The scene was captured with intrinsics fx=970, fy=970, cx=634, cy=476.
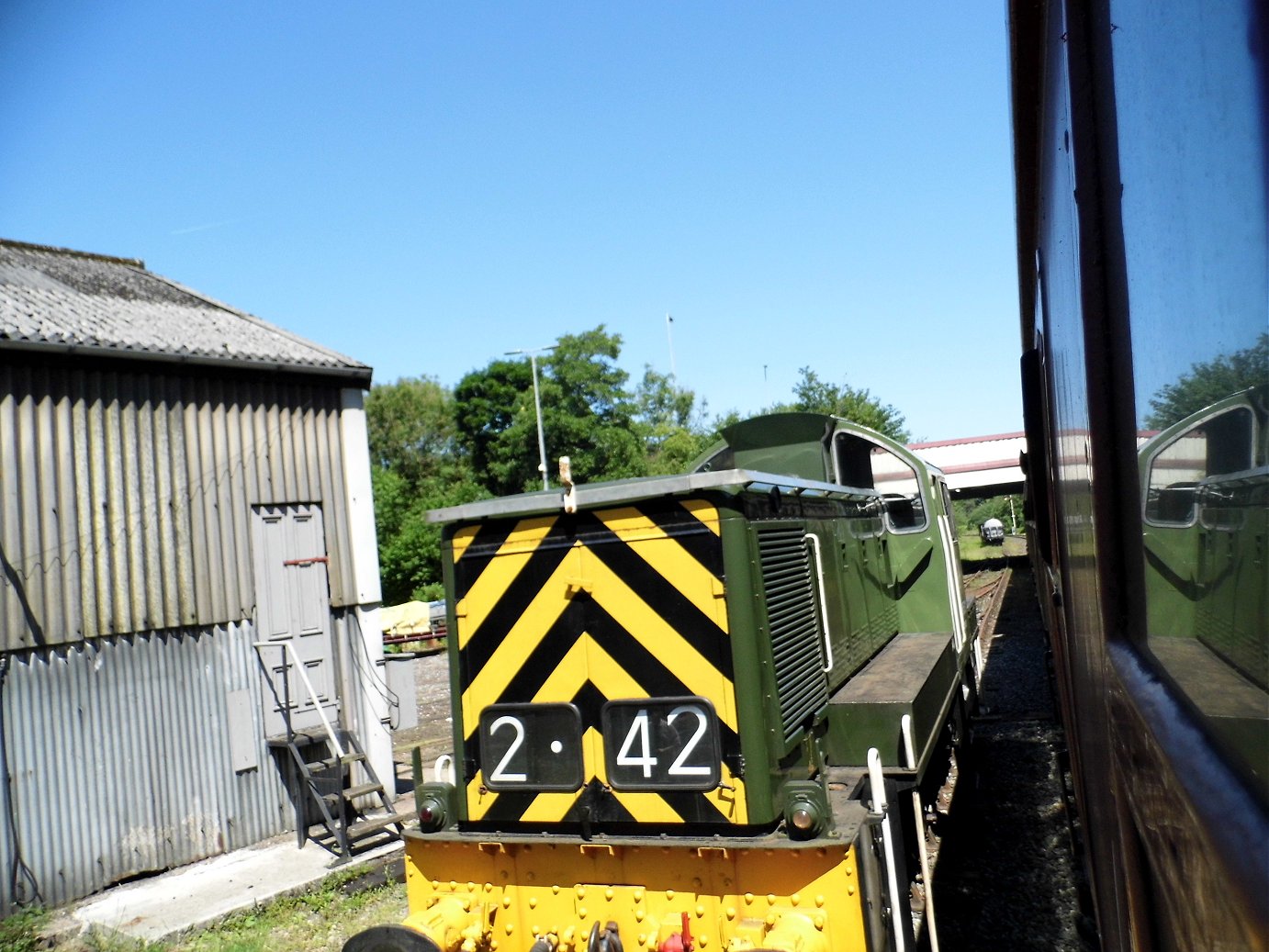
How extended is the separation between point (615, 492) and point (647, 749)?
3.46ft

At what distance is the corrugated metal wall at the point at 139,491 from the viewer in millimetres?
8055

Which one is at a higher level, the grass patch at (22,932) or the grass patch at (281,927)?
the grass patch at (22,932)

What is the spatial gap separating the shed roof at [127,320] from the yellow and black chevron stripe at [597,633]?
5.87 m

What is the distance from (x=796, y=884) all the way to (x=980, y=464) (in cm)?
2137

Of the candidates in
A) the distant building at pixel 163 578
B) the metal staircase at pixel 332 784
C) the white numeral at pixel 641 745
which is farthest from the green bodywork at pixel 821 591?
the distant building at pixel 163 578

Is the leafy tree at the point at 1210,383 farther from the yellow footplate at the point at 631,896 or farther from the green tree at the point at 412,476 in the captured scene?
the green tree at the point at 412,476

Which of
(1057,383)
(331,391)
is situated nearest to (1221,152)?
(1057,383)

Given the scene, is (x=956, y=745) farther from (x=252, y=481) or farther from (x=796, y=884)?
(x=252, y=481)

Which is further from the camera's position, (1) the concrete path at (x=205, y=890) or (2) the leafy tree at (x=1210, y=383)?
(1) the concrete path at (x=205, y=890)

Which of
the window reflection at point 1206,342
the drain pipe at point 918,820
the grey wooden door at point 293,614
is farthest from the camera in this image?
the grey wooden door at point 293,614

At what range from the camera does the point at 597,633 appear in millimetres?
4086

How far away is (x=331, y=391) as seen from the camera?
10.6 meters

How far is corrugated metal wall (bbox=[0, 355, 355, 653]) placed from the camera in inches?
317

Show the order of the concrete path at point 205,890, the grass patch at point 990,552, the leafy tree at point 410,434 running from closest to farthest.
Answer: the concrete path at point 205,890
the grass patch at point 990,552
the leafy tree at point 410,434
